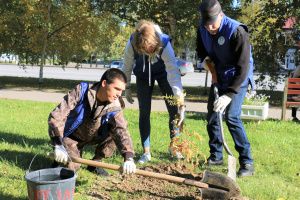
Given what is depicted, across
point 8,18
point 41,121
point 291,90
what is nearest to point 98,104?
point 41,121

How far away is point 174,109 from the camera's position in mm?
5008

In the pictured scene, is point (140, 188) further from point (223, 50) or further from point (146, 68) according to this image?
point (223, 50)

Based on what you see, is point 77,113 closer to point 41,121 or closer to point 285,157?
Answer: point 285,157

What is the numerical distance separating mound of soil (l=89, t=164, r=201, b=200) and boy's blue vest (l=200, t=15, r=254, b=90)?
1.07 m

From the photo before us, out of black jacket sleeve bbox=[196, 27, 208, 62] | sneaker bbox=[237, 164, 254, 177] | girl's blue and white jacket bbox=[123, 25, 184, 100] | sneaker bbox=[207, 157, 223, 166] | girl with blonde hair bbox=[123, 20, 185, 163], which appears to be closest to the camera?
girl with blonde hair bbox=[123, 20, 185, 163]

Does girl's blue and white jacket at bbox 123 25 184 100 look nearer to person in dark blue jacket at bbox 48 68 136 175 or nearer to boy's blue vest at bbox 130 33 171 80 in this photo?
boy's blue vest at bbox 130 33 171 80

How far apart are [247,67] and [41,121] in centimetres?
448

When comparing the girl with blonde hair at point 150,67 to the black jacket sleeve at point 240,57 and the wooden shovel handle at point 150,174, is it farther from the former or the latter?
the wooden shovel handle at point 150,174

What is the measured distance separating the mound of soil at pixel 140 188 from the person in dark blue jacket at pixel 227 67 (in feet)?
2.20

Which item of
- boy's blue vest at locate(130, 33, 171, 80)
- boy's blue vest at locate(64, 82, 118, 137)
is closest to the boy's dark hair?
boy's blue vest at locate(64, 82, 118, 137)

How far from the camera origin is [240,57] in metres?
4.26

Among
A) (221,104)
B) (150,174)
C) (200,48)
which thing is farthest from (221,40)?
(150,174)

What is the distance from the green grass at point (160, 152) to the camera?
4.01 meters

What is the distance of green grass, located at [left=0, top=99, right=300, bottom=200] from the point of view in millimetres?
4012
